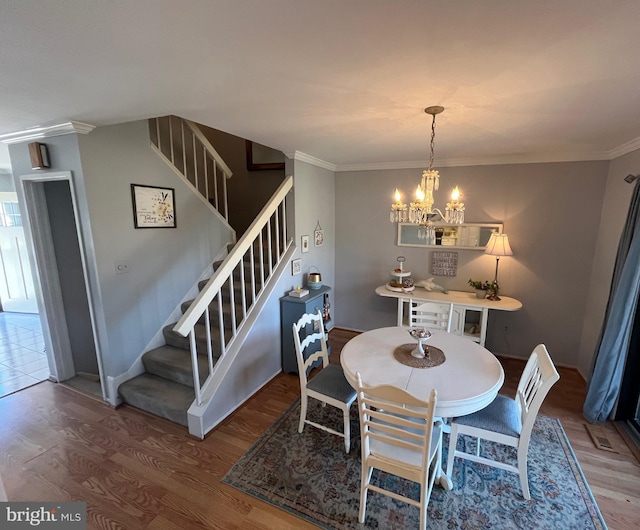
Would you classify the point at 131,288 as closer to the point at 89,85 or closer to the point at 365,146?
the point at 89,85

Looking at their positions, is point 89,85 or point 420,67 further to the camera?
point 89,85

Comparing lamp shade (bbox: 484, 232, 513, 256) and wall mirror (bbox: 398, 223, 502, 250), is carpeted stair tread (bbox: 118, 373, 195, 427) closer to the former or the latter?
wall mirror (bbox: 398, 223, 502, 250)

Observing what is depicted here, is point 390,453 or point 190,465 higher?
point 390,453

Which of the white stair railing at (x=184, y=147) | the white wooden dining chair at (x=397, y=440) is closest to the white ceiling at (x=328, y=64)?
the white stair railing at (x=184, y=147)

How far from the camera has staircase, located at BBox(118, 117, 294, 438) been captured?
2328 mm

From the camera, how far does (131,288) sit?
2.79 metres

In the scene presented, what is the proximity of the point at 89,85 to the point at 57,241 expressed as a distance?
6.85 ft

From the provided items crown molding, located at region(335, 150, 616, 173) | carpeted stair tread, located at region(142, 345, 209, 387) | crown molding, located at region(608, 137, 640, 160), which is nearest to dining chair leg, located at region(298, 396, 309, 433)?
carpeted stair tread, located at region(142, 345, 209, 387)

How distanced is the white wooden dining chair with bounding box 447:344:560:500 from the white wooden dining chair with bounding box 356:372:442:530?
256mm

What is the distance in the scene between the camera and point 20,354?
370cm

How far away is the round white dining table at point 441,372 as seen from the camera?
5.52ft

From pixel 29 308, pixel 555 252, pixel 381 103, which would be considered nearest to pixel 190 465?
pixel 381 103

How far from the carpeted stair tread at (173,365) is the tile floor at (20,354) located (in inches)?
51.0

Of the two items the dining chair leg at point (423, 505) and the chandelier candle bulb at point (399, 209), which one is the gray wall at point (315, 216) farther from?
the dining chair leg at point (423, 505)
